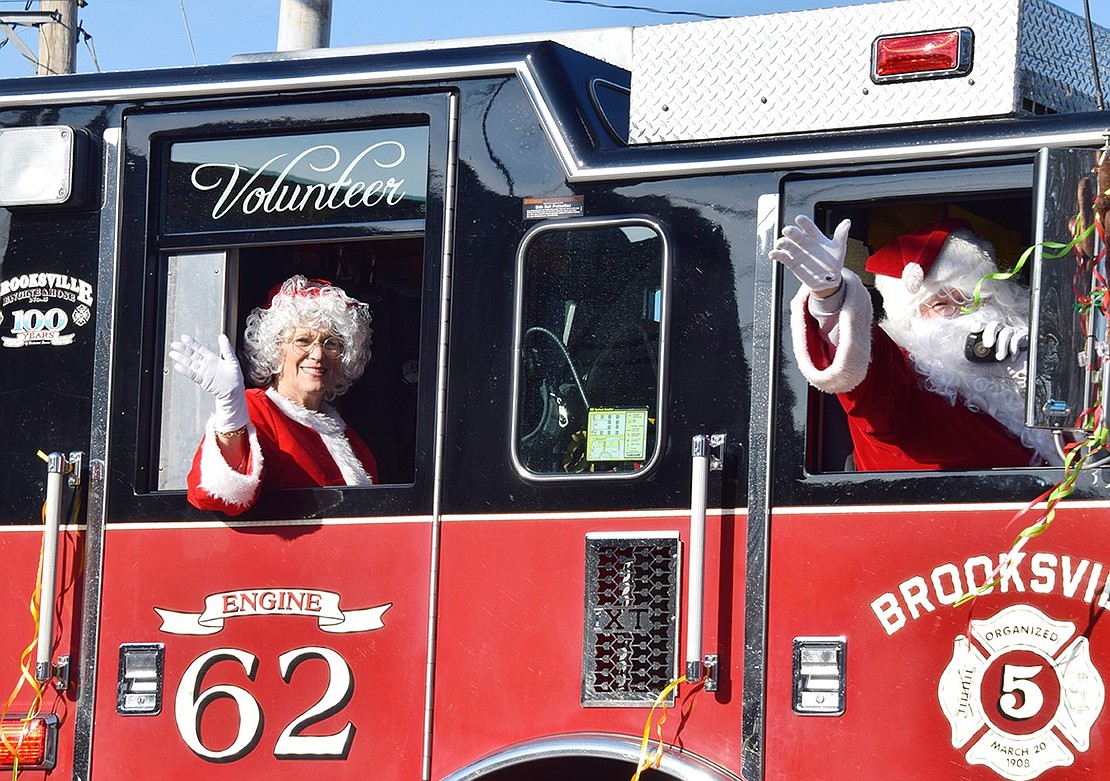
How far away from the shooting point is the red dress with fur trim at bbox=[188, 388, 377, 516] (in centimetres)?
505

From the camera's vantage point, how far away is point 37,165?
5.42 m

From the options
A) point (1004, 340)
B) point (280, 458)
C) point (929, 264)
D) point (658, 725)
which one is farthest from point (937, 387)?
point (280, 458)

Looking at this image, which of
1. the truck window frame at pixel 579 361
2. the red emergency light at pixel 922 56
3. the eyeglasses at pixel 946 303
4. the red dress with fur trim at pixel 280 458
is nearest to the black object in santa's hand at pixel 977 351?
the eyeglasses at pixel 946 303

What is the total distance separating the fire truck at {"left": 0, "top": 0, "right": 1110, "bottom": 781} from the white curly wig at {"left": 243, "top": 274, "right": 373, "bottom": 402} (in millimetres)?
86

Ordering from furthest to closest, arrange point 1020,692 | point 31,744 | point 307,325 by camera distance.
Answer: point 307,325 → point 31,744 → point 1020,692

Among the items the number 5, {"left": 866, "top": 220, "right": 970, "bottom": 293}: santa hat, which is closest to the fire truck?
the number 5

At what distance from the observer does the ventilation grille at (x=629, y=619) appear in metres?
4.62

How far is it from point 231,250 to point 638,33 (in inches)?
53.0

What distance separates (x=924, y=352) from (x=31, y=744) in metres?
2.76

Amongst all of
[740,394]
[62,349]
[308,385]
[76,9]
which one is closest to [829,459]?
[740,394]

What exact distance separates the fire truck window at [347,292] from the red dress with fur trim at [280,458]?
0.11m

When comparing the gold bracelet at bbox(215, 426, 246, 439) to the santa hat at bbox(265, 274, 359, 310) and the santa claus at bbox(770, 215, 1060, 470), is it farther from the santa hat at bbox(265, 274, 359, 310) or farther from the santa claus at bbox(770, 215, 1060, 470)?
the santa claus at bbox(770, 215, 1060, 470)

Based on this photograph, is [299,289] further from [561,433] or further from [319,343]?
[561,433]

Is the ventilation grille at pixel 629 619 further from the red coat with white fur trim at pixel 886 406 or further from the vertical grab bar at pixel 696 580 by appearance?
the red coat with white fur trim at pixel 886 406
